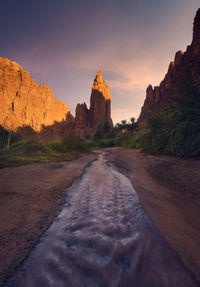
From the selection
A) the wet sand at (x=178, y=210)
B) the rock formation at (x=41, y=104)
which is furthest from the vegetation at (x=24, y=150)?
the rock formation at (x=41, y=104)

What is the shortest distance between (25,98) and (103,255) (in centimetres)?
7084

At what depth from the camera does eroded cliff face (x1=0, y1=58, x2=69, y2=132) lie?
56.0m

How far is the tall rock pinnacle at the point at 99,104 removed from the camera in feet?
204

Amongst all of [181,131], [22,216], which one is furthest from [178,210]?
[181,131]

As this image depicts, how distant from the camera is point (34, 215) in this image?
2.49ft

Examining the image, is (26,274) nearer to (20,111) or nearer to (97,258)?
(97,258)

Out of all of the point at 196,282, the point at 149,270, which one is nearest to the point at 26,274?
the point at 149,270

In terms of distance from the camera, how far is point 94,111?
62.6 m

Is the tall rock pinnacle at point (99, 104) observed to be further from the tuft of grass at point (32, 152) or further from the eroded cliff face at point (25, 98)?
the tuft of grass at point (32, 152)

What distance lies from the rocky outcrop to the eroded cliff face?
40.0 feet

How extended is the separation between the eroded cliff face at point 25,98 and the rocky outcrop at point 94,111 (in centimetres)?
1218

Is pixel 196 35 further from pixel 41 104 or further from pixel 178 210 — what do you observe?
pixel 41 104

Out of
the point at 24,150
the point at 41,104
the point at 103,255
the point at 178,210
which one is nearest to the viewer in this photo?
the point at 103,255

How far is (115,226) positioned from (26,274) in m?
0.44
